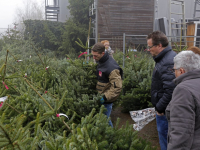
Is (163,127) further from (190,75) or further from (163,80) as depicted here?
(190,75)

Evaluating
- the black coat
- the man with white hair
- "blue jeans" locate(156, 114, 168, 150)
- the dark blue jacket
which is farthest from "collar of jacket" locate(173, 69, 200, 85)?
the black coat

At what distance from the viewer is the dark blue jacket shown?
2676 mm

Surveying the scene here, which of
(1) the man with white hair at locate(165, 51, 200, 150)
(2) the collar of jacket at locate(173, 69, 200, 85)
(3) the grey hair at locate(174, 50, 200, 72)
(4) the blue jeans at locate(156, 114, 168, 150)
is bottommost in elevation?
(4) the blue jeans at locate(156, 114, 168, 150)

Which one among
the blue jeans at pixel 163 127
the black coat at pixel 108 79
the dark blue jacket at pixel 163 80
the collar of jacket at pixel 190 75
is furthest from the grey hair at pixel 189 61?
the black coat at pixel 108 79

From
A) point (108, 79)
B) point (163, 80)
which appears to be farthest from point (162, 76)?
point (108, 79)

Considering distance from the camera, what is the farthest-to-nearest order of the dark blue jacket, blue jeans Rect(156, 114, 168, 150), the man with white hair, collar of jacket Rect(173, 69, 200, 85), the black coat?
the black coat → blue jeans Rect(156, 114, 168, 150) → the dark blue jacket → collar of jacket Rect(173, 69, 200, 85) → the man with white hair

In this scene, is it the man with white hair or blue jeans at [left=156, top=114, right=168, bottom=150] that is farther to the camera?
blue jeans at [left=156, top=114, right=168, bottom=150]

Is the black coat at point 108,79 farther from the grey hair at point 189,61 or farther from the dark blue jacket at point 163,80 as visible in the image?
the grey hair at point 189,61

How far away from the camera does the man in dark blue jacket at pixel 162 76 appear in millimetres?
2697

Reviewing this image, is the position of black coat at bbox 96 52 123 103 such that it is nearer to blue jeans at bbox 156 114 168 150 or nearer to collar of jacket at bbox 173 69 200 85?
blue jeans at bbox 156 114 168 150

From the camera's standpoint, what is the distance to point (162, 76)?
2734mm

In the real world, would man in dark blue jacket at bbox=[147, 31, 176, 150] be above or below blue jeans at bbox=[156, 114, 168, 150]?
above

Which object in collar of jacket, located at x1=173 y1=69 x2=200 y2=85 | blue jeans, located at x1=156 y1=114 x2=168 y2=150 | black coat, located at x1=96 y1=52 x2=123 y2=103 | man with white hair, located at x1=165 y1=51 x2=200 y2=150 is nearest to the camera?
man with white hair, located at x1=165 y1=51 x2=200 y2=150

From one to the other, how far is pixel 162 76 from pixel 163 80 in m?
0.05
